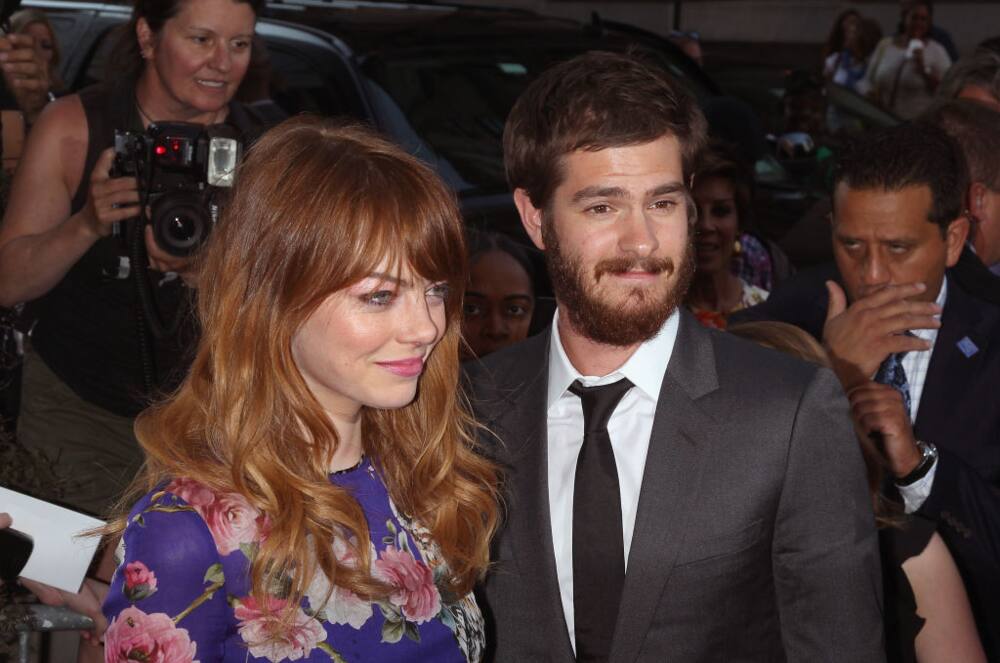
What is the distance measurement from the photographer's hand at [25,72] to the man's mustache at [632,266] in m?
2.65

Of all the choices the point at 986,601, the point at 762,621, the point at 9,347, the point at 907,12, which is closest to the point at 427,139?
the point at 9,347

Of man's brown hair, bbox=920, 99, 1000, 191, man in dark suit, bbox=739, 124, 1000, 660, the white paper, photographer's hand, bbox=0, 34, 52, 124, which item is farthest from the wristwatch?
photographer's hand, bbox=0, 34, 52, 124

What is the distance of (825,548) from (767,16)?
19.7 meters

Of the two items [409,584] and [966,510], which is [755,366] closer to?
[409,584]

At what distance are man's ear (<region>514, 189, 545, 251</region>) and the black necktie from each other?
368 millimetres

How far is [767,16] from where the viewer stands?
831 inches

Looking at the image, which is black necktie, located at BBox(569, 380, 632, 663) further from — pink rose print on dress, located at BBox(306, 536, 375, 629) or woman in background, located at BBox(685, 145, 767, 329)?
woman in background, located at BBox(685, 145, 767, 329)

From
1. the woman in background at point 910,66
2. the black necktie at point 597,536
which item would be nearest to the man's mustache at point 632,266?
the black necktie at point 597,536

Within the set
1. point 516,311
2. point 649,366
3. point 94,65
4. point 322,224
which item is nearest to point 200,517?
point 322,224

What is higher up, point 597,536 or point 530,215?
point 530,215

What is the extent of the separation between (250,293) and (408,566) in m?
0.54

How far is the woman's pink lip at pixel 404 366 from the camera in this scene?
2.28m

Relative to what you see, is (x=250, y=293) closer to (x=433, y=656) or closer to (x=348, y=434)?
(x=348, y=434)

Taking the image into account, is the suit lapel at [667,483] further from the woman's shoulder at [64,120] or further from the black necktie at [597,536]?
the woman's shoulder at [64,120]
